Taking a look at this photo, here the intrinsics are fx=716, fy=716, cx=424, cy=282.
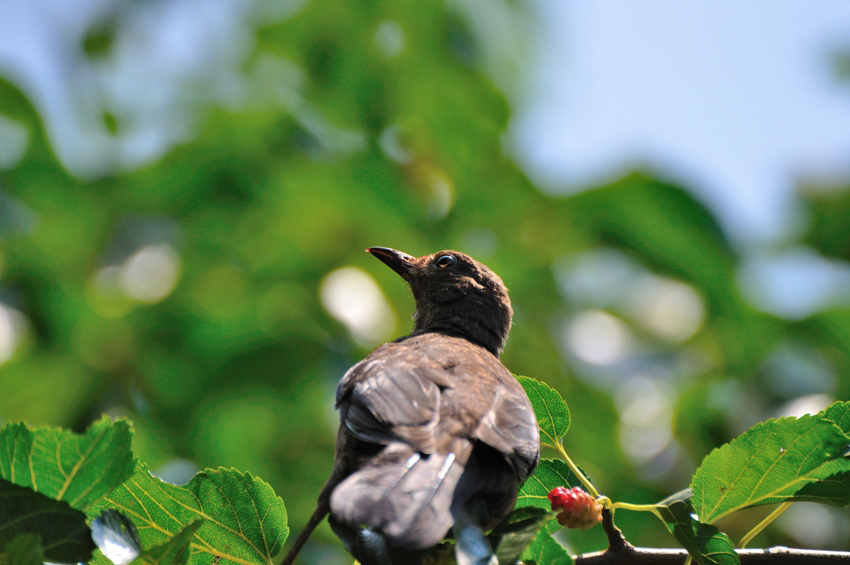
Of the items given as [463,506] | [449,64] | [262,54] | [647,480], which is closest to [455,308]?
[463,506]

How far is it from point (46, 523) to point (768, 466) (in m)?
1.99

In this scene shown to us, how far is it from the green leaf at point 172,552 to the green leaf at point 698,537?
130cm

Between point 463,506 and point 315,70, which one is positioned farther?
point 315,70

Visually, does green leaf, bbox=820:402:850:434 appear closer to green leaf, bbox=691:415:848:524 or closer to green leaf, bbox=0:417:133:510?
green leaf, bbox=691:415:848:524

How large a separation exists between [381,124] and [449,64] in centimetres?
105

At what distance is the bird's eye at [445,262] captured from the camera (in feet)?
14.6

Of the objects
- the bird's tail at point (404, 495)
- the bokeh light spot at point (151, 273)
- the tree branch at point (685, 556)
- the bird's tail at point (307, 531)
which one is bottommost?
the bokeh light spot at point (151, 273)

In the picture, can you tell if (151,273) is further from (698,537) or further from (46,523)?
(698,537)

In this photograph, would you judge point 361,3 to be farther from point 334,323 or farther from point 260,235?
point 334,323

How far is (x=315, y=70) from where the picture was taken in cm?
749

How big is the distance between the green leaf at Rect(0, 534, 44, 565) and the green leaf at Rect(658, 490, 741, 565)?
1.60 m

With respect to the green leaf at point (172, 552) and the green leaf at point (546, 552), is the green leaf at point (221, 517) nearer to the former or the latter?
the green leaf at point (172, 552)

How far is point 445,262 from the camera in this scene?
446 centimetres

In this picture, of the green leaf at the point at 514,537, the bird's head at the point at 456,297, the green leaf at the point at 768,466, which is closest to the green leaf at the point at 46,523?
the green leaf at the point at 514,537
